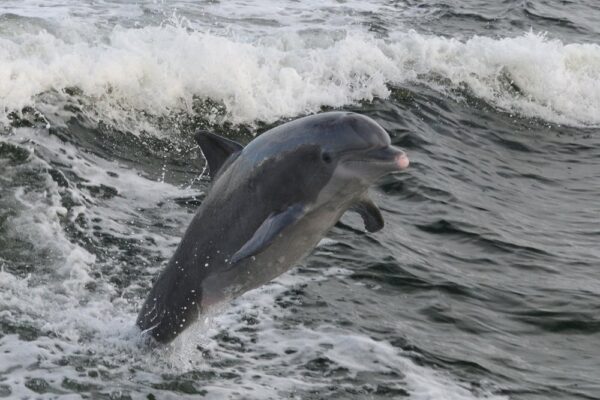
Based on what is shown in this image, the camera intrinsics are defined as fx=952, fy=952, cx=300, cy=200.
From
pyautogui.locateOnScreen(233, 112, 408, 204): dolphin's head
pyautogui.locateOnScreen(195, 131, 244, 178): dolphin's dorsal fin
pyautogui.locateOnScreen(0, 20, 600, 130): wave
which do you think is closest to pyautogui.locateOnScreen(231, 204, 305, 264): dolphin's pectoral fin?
pyautogui.locateOnScreen(233, 112, 408, 204): dolphin's head

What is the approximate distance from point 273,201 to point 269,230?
12.1 inches

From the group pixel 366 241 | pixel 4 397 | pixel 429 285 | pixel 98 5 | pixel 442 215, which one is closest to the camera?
pixel 4 397

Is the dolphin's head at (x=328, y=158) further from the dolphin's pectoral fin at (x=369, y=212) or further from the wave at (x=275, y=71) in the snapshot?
the wave at (x=275, y=71)

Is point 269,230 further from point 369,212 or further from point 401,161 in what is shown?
point 401,161

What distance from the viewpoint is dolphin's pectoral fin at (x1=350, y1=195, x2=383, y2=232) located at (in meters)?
5.72

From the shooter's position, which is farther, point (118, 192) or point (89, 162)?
point (89, 162)

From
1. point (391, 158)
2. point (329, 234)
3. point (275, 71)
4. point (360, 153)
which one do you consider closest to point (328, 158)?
point (360, 153)

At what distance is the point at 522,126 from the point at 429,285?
27.2ft

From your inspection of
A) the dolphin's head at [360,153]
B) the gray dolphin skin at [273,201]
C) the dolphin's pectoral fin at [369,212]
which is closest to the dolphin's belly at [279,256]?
the gray dolphin skin at [273,201]

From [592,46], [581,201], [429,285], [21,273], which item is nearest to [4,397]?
[21,273]

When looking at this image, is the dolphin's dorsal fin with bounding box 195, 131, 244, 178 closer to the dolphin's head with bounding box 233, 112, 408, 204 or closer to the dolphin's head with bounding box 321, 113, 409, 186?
the dolphin's head with bounding box 233, 112, 408, 204

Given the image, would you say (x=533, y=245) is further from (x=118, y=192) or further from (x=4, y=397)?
(x=4, y=397)

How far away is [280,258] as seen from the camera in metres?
5.68

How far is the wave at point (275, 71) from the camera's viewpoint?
1317 centimetres
